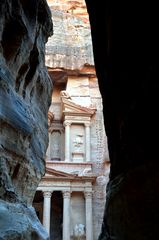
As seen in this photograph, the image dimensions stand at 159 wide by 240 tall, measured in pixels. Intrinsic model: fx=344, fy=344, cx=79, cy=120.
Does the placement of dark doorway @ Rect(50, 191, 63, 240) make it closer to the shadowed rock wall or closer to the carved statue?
the carved statue

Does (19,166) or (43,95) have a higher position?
(43,95)

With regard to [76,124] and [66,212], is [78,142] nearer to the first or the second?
[76,124]

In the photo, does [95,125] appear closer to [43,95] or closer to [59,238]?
[59,238]

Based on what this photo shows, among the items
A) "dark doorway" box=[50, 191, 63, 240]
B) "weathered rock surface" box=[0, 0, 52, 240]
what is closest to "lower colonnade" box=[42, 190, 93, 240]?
"dark doorway" box=[50, 191, 63, 240]

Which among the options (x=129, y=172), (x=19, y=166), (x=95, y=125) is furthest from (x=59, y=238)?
(x=129, y=172)

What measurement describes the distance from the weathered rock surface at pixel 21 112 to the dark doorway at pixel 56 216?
1587 cm

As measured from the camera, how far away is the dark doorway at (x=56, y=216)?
73.5ft

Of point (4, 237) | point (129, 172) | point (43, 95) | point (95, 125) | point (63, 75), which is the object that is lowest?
point (4, 237)

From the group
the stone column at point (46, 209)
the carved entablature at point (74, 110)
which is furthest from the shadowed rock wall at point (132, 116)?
the carved entablature at point (74, 110)

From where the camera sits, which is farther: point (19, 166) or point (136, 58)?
point (19, 166)

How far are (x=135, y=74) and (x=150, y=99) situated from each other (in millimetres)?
453

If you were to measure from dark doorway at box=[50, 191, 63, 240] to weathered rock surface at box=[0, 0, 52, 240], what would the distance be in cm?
1587

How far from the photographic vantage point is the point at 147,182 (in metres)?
2.60

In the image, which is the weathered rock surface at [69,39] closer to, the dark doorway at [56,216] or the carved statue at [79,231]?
the dark doorway at [56,216]
